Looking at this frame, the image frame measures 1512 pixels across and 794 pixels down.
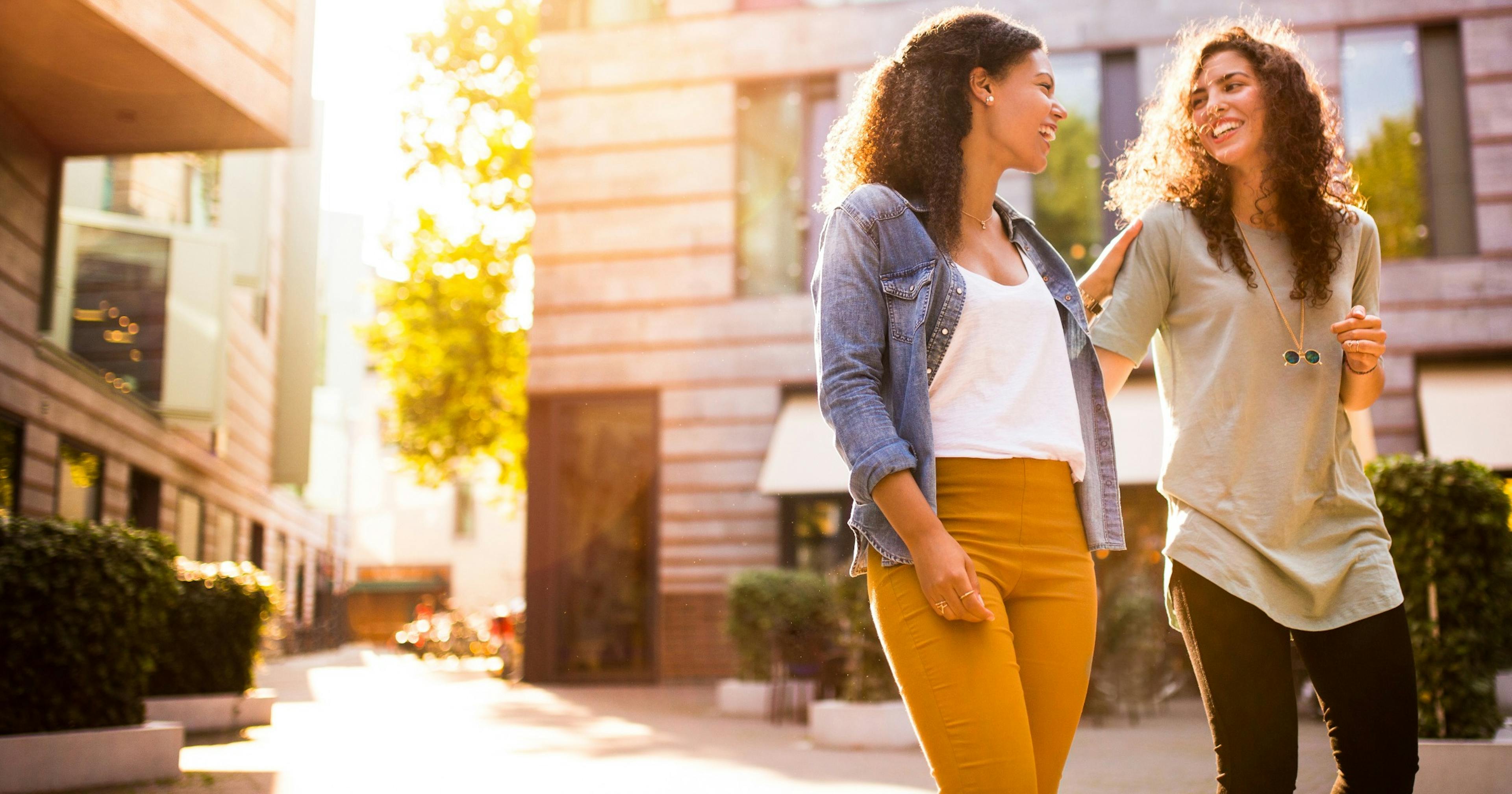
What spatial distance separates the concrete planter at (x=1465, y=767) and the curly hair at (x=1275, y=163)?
11.3 ft

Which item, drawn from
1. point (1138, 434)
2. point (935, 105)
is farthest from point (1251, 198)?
point (1138, 434)

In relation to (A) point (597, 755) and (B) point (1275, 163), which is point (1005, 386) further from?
(A) point (597, 755)

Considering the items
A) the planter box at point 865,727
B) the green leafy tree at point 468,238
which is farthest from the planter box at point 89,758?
the green leafy tree at point 468,238

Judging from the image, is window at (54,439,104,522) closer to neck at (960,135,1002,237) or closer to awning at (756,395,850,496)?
awning at (756,395,850,496)

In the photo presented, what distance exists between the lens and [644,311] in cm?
1695

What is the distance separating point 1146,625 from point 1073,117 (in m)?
7.00

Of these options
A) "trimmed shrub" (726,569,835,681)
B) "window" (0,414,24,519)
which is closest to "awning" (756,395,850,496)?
"trimmed shrub" (726,569,835,681)

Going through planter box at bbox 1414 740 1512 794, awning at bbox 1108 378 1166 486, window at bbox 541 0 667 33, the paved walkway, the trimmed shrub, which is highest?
window at bbox 541 0 667 33

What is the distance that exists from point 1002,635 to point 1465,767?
4.42 m

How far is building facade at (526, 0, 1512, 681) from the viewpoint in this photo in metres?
15.1

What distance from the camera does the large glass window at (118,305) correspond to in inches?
592

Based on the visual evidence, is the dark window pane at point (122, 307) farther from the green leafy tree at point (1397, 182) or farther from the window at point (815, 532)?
the green leafy tree at point (1397, 182)

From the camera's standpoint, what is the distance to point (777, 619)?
12.4 meters

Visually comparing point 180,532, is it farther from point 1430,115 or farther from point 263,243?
point 1430,115
